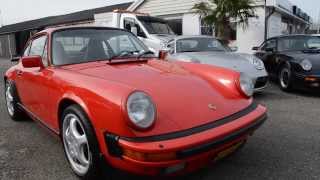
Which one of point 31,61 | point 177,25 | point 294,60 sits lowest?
point 294,60

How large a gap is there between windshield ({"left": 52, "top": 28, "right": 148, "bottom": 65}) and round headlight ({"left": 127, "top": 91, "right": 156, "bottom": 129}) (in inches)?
52.0

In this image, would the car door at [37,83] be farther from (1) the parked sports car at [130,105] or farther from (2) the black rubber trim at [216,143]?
(2) the black rubber trim at [216,143]

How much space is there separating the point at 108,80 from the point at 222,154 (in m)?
1.11

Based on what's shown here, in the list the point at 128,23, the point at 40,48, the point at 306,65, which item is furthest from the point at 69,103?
the point at 128,23

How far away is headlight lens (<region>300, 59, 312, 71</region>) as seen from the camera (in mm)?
6752

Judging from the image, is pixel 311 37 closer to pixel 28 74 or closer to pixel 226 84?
pixel 226 84

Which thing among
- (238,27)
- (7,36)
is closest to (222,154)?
(238,27)

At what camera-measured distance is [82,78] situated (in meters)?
3.04

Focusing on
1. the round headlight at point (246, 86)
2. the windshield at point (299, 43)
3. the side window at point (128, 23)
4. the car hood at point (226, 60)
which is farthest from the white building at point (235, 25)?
the round headlight at point (246, 86)

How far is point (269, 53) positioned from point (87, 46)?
590 centimetres

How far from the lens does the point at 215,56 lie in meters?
7.12

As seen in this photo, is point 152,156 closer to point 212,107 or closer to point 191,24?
point 212,107

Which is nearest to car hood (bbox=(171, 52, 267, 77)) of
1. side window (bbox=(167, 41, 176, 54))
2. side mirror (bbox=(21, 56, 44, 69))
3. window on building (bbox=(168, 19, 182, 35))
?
side window (bbox=(167, 41, 176, 54))

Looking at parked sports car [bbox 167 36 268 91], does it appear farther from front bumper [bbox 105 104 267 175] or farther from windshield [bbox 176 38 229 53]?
front bumper [bbox 105 104 267 175]
